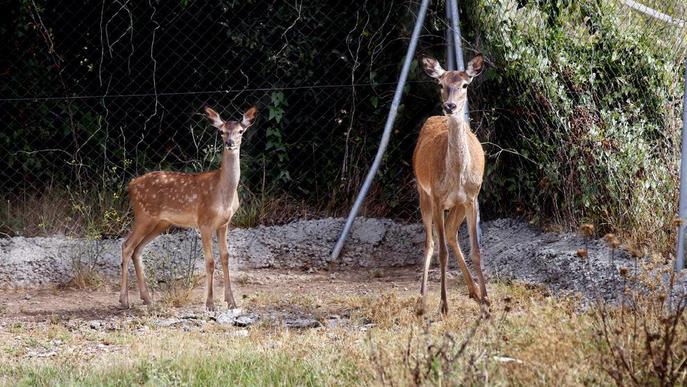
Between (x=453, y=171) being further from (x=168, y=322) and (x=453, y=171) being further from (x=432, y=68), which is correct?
(x=168, y=322)

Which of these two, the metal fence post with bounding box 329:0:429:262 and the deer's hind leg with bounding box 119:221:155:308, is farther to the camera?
the metal fence post with bounding box 329:0:429:262

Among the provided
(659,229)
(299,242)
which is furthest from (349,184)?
(659,229)

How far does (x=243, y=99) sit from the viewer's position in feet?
33.7

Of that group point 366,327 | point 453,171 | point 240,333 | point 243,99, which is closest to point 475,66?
point 453,171

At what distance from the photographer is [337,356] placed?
5.65 meters

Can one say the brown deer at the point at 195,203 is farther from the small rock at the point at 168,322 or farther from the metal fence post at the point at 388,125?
the metal fence post at the point at 388,125

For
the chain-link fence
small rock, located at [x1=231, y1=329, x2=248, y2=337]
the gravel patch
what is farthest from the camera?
the chain-link fence

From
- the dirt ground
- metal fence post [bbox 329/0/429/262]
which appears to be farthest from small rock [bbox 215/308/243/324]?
metal fence post [bbox 329/0/429/262]

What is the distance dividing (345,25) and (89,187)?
2719mm

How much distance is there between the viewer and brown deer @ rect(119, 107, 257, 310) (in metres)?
8.22

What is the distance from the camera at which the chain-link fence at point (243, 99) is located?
9617 millimetres

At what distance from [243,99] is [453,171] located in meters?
3.23

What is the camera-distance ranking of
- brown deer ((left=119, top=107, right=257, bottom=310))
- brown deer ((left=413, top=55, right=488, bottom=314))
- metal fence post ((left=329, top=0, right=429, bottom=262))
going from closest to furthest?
brown deer ((left=413, top=55, right=488, bottom=314)) < brown deer ((left=119, top=107, right=257, bottom=310)) < metal fence post ((left=329, top=0, right=429, bottom=262))

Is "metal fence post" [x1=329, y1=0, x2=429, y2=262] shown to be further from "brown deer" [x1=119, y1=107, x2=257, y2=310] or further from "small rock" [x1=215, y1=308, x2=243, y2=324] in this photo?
"small rock" [x1=215, y1=308, x2=243, y2=324]
